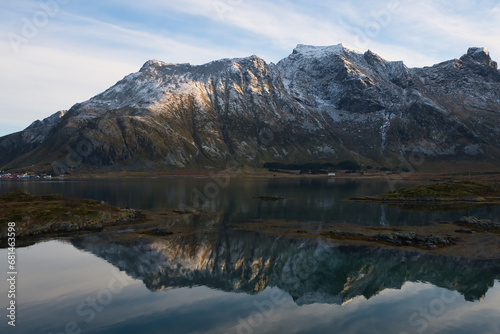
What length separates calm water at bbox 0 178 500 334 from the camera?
31359mm

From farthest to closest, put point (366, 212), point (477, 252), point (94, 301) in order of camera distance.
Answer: point (366, 212)
point (477, 252)
point (94, 301)

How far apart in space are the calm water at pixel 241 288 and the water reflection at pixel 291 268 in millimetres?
133

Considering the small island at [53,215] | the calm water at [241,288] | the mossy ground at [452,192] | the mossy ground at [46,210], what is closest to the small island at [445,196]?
the mossy ground at [452,192]

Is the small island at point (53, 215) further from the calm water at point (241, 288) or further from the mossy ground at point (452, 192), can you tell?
the mossy ground at point (452, 192)

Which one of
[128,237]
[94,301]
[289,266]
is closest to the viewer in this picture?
[94,301]

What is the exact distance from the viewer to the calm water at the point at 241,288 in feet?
103

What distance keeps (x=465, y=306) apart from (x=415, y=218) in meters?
50.2

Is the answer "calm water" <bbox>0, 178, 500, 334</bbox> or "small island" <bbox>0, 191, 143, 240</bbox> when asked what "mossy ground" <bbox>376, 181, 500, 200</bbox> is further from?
"small island" <bbox>0, 191, 143, 240</bbox>

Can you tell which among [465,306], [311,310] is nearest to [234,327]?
[311,310]

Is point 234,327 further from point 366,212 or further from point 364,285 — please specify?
point 366,212

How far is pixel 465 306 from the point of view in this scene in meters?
35.4

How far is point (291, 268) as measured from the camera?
154 ft

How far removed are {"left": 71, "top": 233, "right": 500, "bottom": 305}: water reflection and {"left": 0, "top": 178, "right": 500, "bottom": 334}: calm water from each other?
0.13m

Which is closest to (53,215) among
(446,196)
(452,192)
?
(446,196)
